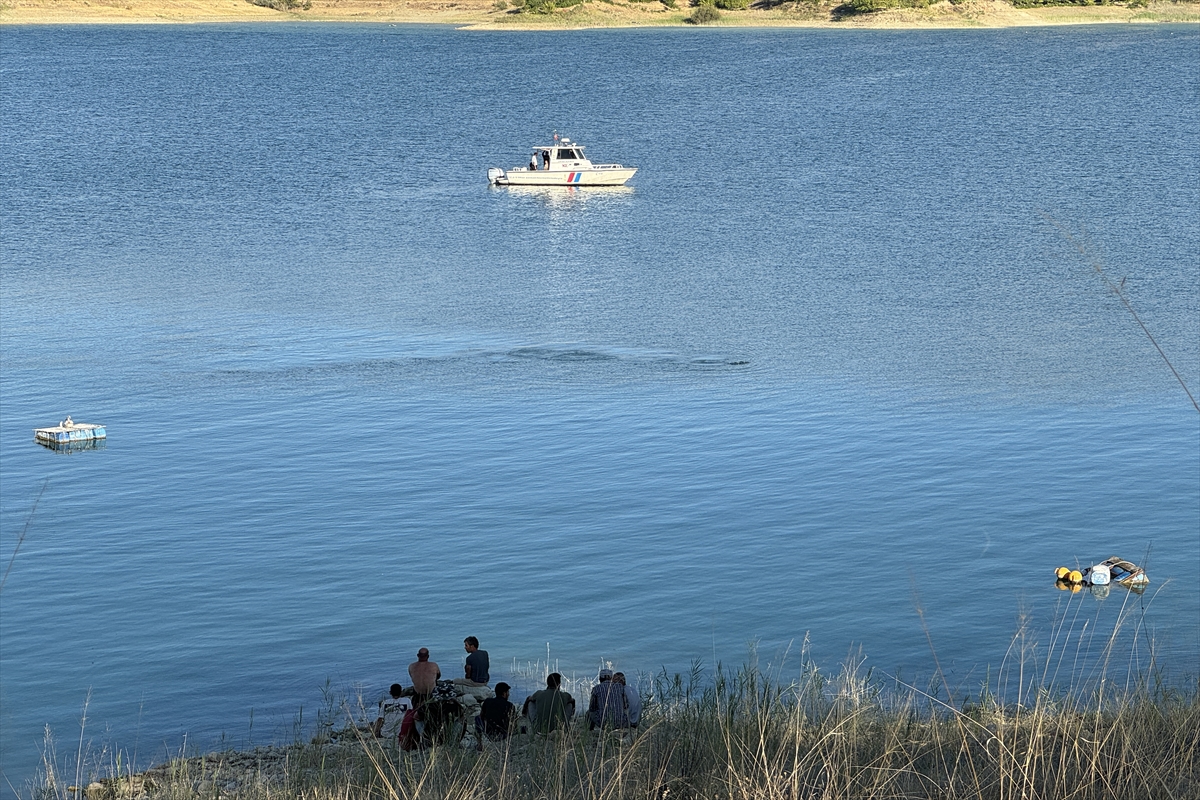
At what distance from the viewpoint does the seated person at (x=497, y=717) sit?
1325 cm

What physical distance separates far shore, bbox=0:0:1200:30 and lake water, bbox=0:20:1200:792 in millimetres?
71822

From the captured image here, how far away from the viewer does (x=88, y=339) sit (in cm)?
3531

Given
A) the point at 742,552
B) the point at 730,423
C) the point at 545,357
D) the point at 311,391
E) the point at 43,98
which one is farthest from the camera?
the point at 43,98

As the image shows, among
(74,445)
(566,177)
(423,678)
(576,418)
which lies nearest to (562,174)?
(566,177)

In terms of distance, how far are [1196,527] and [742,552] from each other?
7.39 metres

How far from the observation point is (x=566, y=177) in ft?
202

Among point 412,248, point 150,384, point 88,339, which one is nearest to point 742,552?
point 150,384

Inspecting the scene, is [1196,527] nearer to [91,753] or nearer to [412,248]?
[91,753]

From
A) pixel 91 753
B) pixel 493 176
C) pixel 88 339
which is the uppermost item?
pixel 493 176

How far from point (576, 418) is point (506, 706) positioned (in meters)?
15.9

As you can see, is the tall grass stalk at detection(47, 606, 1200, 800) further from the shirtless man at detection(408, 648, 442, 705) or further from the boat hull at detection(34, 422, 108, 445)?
the boat hull at detection(34, 422, 108, 445)

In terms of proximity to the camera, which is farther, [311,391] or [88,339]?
[88,339]

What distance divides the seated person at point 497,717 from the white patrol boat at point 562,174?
159 feet

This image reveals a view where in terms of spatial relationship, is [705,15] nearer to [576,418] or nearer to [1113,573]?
[576,418]
